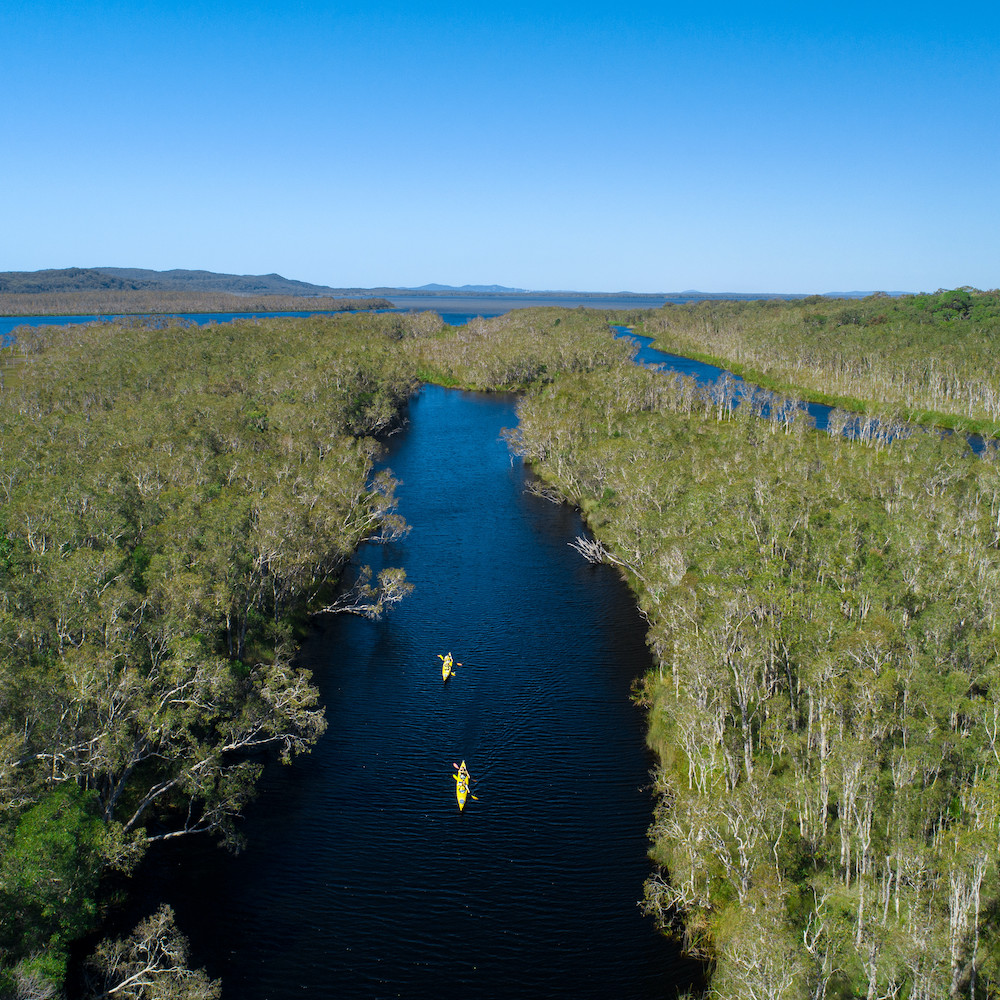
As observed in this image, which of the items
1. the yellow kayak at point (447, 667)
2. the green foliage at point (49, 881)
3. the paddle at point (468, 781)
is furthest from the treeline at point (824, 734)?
the green foliage at point (49, 881)

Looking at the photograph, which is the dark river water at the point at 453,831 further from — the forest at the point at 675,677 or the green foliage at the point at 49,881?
the green foliage at the point at 49,881

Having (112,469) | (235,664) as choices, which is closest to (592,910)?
(235,664)

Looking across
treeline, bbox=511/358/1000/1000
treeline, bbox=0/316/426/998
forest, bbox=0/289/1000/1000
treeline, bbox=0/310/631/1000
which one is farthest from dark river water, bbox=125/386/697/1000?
treeline, bbox=511/358/1000/1000

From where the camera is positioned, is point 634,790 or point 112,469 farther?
point 112,469

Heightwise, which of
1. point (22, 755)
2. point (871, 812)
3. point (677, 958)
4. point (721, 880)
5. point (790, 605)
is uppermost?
point (790, 605)

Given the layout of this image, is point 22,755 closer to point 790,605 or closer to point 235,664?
point 235,664
